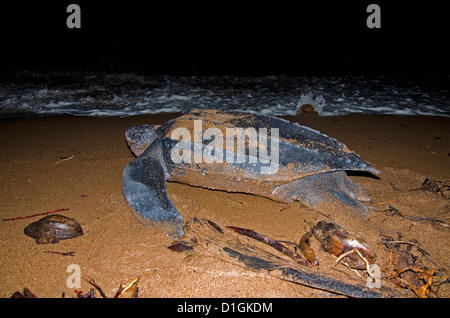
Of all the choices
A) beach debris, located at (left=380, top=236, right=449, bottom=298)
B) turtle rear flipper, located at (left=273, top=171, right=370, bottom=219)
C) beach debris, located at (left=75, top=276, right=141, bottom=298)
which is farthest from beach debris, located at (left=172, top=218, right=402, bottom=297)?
turtle rear flipper, located at (left=273, top=171, right=370, bottom=219)

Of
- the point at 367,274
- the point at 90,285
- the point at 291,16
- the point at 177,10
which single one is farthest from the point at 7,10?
the point at 367,274

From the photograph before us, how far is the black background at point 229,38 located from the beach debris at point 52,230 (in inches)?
293

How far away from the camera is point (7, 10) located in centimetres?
1301

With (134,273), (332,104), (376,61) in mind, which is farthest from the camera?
(376,61)

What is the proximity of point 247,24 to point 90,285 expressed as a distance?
15.0m

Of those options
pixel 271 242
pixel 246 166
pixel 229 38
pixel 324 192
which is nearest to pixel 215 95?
pixel 246 166

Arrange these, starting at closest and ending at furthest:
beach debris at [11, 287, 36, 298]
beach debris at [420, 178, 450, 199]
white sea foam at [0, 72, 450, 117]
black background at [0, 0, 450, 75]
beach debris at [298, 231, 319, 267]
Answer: beach debris at [11, 287, 36, 298] → beach debris at [298, 231, 319, 267] → beach debris at [420, 178, 450, 199] → white sea foam at [0, 72, 450, 117] → black background at [0, 0, 450, 75]

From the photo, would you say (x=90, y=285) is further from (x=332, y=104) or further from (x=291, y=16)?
(x=291, y=16)

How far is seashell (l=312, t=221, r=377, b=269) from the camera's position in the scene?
1.44 meters

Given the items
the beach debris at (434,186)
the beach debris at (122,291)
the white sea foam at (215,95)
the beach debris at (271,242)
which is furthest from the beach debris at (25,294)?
the white sea foam at (215,95)


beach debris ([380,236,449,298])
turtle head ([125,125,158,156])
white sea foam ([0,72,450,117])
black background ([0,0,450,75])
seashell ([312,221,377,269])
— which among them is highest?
black background ([0,0,450,75])

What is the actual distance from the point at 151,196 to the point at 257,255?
0.88 m

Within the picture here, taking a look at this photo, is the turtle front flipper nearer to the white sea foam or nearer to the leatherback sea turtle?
the leatherback sea turtle

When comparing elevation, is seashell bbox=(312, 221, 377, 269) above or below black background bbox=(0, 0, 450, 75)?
below
